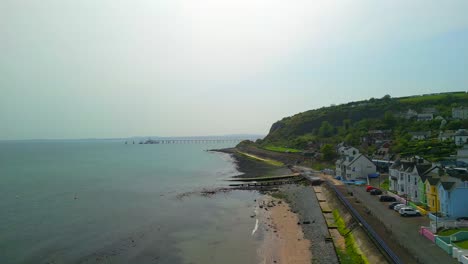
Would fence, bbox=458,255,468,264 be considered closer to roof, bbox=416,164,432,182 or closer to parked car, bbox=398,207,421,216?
parked car, bbox=398,207,421,216

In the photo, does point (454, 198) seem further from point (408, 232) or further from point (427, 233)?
point (427, 233)

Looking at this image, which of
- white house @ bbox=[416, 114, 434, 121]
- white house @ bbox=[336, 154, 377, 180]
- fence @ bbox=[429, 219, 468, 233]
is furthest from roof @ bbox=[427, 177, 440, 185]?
white house @ bbox=[416, 114, 434, 121]

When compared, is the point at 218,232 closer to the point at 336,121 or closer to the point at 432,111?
the point at 432,111

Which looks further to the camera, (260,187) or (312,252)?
(260,187)

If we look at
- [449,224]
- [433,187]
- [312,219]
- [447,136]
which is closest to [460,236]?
[449,224]

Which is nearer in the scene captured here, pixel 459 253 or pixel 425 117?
pixel 459 253

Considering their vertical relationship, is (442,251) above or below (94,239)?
above

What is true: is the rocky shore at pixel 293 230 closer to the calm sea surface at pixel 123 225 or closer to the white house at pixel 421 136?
the calm sea surface at pixel 123 225

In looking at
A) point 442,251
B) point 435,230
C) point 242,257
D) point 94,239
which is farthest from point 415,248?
point 94,239
